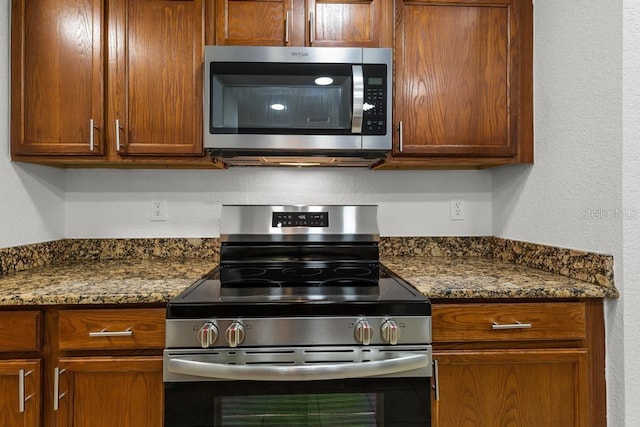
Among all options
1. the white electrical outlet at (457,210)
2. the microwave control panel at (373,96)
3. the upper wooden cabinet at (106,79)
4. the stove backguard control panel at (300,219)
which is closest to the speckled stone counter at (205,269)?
the white electrical outlet at (457,210)

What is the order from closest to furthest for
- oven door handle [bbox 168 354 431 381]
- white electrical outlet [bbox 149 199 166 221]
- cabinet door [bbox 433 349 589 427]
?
oven door handle [bbox 168 354 431 381]
cabinet door [bbox 433 349 589 427]
white electrical outlet [bbox 149 199 166 221]

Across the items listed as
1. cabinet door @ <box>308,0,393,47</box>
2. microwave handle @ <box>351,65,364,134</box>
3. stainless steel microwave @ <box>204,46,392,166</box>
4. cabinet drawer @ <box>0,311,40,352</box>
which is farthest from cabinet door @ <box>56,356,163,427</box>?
cabinet door @ <box>308,0,393,47</box>

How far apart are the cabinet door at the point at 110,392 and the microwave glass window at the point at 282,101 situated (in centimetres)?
85

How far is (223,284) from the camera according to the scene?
1.49 meters

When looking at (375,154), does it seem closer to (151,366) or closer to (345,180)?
(345,180)

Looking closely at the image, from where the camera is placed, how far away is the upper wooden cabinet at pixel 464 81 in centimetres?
165

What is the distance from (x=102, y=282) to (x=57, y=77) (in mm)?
846

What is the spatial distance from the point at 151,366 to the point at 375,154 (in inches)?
42.9

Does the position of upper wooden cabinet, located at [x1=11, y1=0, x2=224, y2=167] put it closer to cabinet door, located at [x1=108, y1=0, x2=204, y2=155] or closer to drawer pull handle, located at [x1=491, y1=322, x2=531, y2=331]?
cabinet door, located at [x1=108, y1=0, x2=204, y2=155]

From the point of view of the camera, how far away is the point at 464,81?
166 cm

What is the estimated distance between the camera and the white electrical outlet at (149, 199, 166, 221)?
1.93m

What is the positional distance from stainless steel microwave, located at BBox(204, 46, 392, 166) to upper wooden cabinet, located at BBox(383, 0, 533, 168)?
0.16 m

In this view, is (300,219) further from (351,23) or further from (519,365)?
(519,365)

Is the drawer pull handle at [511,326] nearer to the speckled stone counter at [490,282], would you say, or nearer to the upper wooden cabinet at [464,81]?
the speckled stone counter at [490,282]
